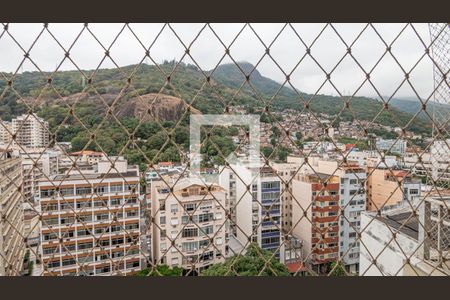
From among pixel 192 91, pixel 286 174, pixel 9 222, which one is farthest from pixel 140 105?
pixel 286 174

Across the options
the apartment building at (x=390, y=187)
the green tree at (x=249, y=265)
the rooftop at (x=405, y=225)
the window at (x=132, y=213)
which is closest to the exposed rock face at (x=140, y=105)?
the green tree at (x=249, y=265)

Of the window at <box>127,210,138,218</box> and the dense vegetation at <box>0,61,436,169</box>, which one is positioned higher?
the dense vegetation at <box>0,61,436,169</box>

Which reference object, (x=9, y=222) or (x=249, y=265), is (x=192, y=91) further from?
(x=249, y=265)

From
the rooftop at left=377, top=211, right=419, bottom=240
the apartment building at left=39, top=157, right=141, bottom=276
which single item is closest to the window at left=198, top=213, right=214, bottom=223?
the apartment building at left=39, top=157, right=141, bottom=276

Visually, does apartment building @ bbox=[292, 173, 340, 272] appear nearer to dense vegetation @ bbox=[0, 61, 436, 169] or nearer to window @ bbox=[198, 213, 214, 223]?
dense vegetation @ bbox=[0, 61, 436, 169]

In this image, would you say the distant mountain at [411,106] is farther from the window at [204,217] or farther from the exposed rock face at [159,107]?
the window at [204,217]

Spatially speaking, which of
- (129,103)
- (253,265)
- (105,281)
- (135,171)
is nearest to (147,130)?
(129,103)

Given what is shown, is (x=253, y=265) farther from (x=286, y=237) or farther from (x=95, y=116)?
(x=95, y=116)
